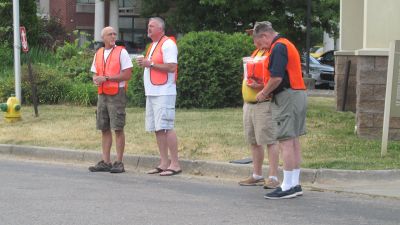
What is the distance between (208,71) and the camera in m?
14.2

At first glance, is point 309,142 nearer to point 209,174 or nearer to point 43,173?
point 209,174

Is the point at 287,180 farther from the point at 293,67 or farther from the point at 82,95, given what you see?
the point at 82,95

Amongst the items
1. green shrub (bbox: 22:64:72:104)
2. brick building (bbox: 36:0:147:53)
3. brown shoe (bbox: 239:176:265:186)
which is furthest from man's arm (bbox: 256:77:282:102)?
brick building (bbox: 36:0:147:53)

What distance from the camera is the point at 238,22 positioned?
2673 centimetres

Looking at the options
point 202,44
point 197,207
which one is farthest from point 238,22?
point 197,207

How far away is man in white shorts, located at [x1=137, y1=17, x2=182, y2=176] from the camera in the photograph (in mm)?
8406

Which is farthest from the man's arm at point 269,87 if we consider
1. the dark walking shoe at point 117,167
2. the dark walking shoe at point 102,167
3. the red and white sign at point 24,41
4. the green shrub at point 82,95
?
the green shrub at point 82,95

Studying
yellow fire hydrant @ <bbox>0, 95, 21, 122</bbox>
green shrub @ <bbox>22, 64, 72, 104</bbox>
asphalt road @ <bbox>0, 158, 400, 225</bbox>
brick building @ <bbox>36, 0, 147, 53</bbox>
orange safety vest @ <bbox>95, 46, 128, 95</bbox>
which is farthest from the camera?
brick building @ <bbox>36, 0, 147, 53</bbox>

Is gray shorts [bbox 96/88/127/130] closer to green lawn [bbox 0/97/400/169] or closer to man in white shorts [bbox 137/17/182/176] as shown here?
man in white shorts [bbox 137/17/182/176]

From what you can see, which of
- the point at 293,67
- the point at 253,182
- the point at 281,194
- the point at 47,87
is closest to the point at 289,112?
the point at 293,67

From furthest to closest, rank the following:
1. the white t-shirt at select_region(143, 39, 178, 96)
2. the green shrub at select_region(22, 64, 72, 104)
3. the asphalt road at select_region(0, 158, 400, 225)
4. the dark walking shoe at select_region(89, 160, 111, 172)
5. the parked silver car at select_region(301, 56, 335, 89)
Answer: the parked silver car at select_region(301, 56, 335, 89) < the green shrub at select_region(22, 64, 72, 104) < the dark walking shoe at select_region(89, 160, 111, 172) < the white t-shirt at select_region(143, 39, 178, 96) < the asphalt road at select_region(0, 158, 400, 225)

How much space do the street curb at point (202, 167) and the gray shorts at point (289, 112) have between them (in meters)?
1.27

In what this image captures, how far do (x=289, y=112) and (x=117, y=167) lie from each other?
3.01 meters

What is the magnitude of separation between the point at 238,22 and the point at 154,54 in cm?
1858
